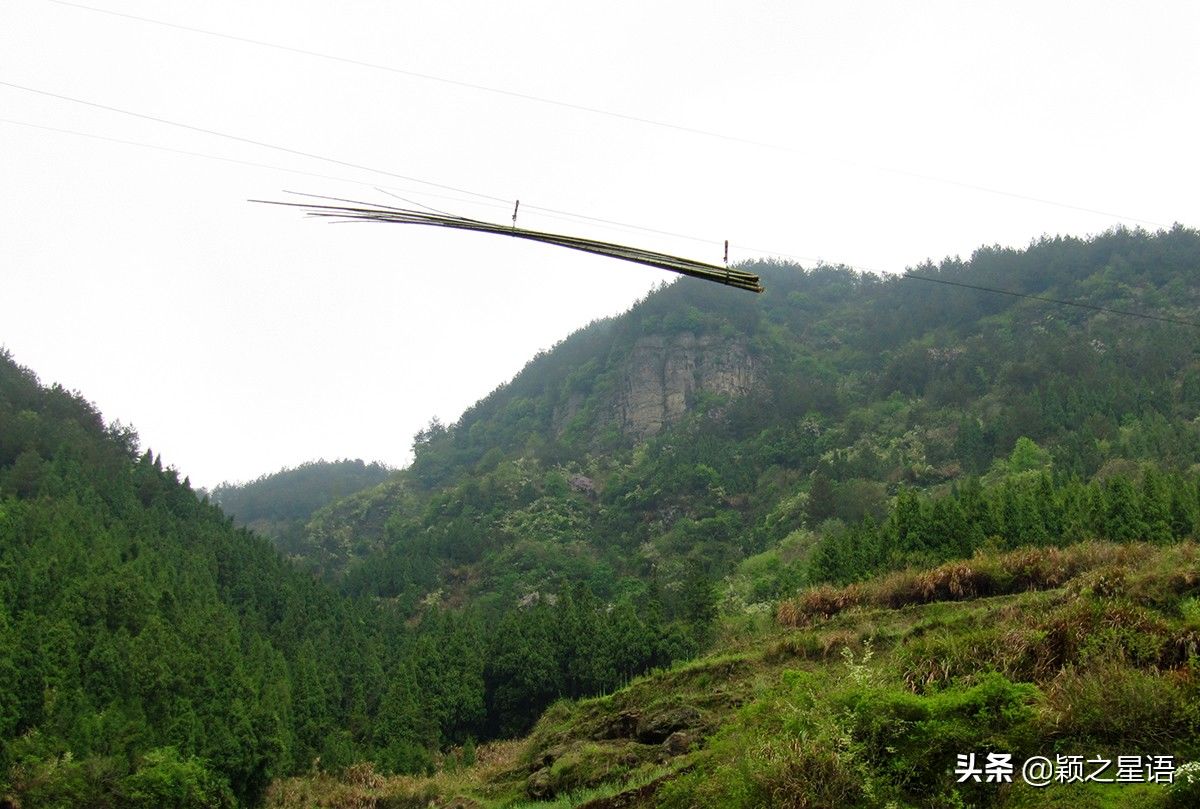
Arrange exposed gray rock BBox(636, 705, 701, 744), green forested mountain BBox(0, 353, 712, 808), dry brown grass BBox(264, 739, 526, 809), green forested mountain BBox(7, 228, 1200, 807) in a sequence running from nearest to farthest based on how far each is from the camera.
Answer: green forested mountain BBox(7, 228, 1200, 807) < exposed gray rock BBox(636, 705, 701, 744) < dry brown grass BBox(264, 739, 526, 809) < green forested mountain BBox(0, 353, 712, 808)

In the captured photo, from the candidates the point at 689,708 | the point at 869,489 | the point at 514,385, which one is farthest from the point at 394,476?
the point at 689,708

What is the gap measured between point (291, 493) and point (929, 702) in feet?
340

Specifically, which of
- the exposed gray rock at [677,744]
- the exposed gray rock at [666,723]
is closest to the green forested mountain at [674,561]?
the exposed gray rock at [666,723]

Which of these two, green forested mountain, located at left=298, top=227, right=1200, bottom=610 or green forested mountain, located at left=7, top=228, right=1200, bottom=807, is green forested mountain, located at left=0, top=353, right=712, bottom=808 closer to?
green forested mountain, located at left=7, top=228, right=1200, bottom=807

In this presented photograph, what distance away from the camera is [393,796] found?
24.2 m

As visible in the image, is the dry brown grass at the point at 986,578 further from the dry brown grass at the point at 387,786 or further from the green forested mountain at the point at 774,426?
the green forested mountain at the point at 774,426

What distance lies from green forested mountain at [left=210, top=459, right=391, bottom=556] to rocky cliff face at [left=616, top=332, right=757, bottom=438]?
102 feet

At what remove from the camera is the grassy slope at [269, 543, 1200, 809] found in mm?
10016

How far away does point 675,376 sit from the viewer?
9294 cm

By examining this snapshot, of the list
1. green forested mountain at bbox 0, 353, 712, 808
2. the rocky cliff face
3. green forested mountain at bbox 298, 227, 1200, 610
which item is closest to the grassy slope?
green forested mountain at bbox 0, 353, 712, 808

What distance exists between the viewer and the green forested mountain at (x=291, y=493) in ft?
330

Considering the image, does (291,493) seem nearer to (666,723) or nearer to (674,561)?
(674,561)

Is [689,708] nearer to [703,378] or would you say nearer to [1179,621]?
[1179,621]

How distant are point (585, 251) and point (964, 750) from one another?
22.0 feet
